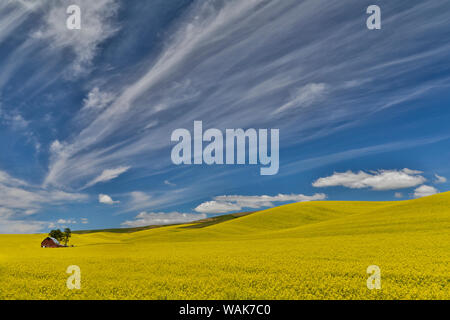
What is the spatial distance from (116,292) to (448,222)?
1730 inches

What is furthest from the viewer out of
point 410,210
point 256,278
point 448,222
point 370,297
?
point 410,210

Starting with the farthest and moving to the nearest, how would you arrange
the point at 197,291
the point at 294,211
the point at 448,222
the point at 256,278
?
the point at 294,211
the point at 448,222
the point at 256,278
the point at 197,291

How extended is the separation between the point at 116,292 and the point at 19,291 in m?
4.20

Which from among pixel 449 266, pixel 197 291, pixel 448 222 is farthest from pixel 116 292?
pixel 448 222

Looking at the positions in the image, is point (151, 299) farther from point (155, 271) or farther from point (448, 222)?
point (448, 222)

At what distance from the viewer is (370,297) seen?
34.5ft

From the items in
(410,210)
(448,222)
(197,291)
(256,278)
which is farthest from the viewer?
(410,210)

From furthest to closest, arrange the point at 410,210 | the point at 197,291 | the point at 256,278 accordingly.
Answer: the point at 410,210
the point at 256,278
the point at 197,291

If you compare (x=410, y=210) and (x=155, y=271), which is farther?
(x=410, y=210)
